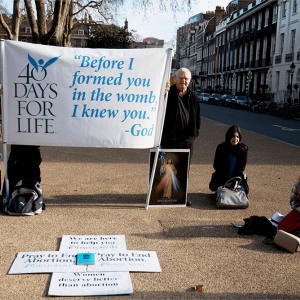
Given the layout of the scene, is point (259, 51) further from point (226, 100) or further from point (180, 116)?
A: point (180, 116)

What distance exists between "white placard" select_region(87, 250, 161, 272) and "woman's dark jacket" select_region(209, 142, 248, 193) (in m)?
2.18

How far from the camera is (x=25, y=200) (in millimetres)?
4672

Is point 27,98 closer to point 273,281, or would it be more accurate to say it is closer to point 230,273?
point 230,273

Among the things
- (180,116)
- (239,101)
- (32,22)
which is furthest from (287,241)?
(239,101)

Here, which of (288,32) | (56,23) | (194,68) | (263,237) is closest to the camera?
(263,237)

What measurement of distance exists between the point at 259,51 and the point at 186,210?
155ft

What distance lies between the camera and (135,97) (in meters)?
4.87

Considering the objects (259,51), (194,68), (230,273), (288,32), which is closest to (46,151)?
(230,273)

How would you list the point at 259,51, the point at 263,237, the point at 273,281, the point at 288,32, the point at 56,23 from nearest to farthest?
1. the point at 273,281
2. the point at 263,237
3. the point at 56,23
4. the point at 288,32
5. the point at 259,51

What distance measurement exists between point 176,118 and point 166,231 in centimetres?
153

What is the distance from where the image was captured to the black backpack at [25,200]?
4625mm

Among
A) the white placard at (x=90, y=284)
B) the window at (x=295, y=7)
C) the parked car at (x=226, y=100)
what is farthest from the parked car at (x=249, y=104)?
the white placard at (x=90, y=284)

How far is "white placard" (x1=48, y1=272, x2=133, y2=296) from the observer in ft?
9.76

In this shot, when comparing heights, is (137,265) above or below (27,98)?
below
